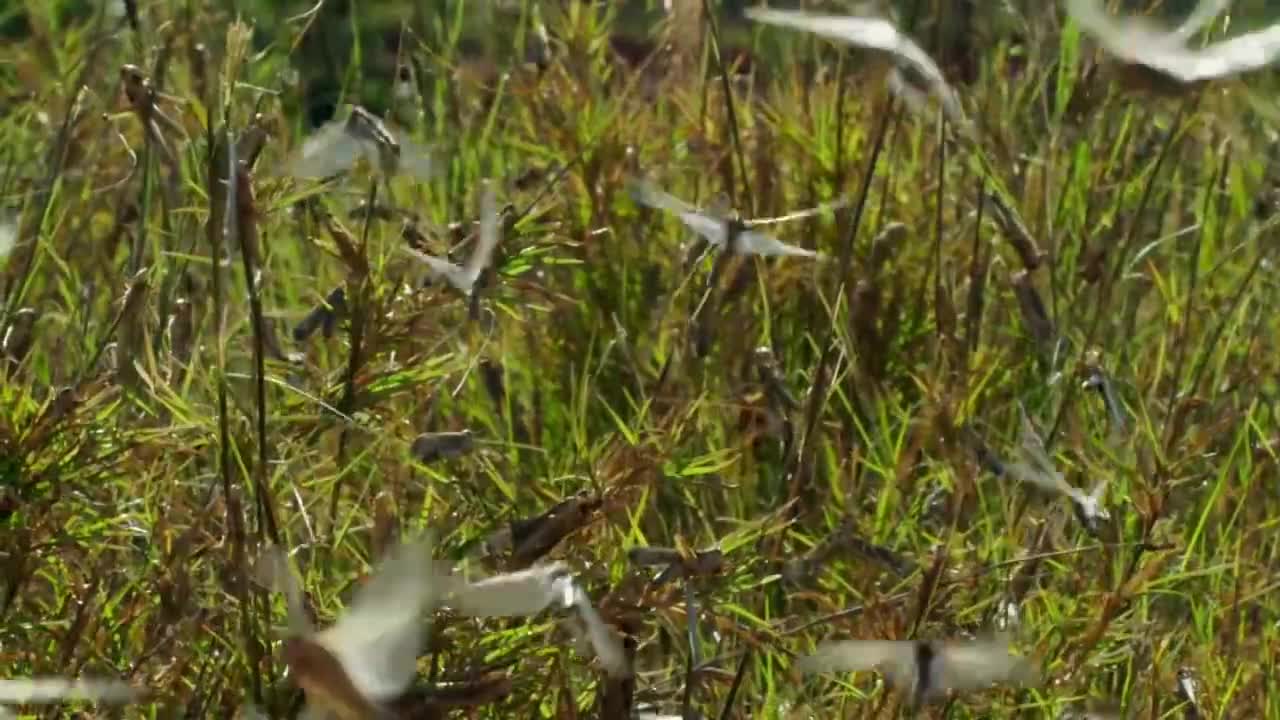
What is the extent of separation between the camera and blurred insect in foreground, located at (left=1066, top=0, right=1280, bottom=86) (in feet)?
2.87

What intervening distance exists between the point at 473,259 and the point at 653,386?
358 millimetres

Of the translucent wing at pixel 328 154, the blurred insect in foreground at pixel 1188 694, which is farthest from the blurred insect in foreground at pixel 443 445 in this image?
the blurred insect in foreground at pixel 1188 694

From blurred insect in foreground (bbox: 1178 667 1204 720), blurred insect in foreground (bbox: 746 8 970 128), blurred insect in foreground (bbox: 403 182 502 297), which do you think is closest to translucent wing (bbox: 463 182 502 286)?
blurred insect in foreground (bbox: 403 182 502 297)

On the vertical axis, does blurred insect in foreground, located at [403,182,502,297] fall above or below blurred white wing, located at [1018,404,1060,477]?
above

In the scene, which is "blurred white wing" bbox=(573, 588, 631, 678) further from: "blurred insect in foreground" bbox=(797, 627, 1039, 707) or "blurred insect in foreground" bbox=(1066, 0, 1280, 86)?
"blurred insect in foreground" bbox=(1066, 0, 1280, 86)

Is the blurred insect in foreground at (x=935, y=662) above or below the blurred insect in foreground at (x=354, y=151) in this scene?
below

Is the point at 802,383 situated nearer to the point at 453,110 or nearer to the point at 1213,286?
the point at 1213,286

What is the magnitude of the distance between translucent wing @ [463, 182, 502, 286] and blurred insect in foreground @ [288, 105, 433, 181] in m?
0.04

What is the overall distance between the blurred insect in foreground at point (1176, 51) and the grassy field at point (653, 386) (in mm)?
34

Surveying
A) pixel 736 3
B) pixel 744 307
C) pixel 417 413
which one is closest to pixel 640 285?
pixel 744 307

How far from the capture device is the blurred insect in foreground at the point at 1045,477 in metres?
0.91

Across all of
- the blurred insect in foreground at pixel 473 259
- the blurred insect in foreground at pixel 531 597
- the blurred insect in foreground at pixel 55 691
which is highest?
the blurred insect in foreground at pixel 473 259

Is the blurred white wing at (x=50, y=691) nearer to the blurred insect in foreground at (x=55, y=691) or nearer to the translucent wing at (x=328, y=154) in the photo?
the blurred insect in foreground at (x=55, y=691)

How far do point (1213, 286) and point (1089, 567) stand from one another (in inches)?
18.7
